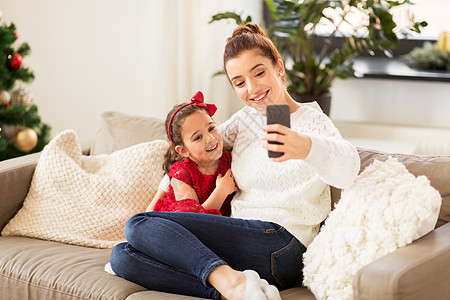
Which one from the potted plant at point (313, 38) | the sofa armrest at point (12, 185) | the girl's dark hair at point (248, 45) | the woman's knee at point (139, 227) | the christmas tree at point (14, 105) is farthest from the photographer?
the potted plant at point (313, 38)

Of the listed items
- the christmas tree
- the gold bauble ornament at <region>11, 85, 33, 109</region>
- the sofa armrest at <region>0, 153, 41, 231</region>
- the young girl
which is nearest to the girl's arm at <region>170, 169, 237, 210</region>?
the young girl

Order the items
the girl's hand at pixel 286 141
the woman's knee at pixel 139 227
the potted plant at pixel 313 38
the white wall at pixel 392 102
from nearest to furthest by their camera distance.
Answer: the girl's hand at pixel 286 141 → the woman's knee at pixel 139 227 → the potted plant at pixel 313 38 → the white wall at pixel 392 102

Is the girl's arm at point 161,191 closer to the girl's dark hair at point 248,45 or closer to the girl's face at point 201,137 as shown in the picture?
the girl's face at point 201,137

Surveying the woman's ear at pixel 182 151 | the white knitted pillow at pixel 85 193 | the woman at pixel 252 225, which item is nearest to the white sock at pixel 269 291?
the woman at pixel 252 225

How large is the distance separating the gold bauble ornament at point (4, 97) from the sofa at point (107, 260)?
1.41 feet

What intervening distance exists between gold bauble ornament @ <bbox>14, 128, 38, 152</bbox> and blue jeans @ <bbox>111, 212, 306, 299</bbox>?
1142 millimetres

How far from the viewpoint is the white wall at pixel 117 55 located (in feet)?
10.9

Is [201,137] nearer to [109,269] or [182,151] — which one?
[182,151]

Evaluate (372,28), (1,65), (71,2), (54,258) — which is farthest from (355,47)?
(54,258)

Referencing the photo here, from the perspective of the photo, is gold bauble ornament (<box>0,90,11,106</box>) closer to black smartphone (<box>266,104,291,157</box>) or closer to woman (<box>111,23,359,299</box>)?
woman (<box>111,23,359,299</box>)

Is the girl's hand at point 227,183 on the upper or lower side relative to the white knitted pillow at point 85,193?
upper

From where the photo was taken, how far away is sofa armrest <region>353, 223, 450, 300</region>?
1353mm

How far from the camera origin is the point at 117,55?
3592 millimetres

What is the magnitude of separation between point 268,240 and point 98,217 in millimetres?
687
